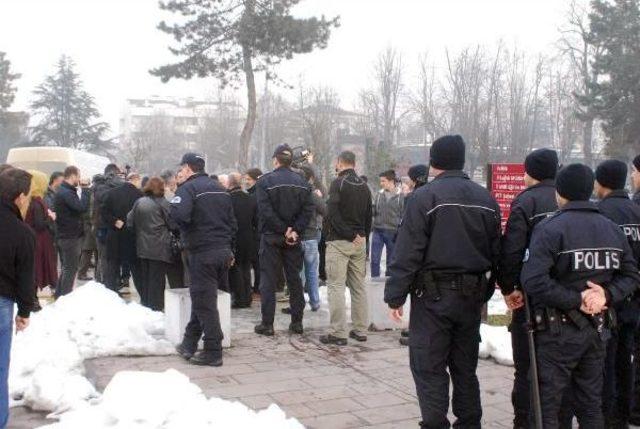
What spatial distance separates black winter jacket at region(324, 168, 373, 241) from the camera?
7.41 m

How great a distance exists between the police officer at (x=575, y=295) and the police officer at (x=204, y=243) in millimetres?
3361

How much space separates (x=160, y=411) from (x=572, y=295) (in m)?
2.75

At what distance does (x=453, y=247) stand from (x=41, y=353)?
14.0 feet

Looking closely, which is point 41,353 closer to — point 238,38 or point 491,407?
point 491,407

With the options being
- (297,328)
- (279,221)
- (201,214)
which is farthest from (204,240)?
(297,328)

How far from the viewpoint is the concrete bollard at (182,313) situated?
714cm

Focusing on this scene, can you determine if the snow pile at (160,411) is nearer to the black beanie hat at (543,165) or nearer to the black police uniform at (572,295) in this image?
the black police uniform at (572,295)

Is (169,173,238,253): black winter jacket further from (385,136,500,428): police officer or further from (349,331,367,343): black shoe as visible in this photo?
(385,136,500,428): police officer

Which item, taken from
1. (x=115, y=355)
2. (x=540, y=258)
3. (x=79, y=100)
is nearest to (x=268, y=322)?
(x=115, y=355)

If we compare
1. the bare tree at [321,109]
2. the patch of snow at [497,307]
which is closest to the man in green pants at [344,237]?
the patch of snow at [497,307]

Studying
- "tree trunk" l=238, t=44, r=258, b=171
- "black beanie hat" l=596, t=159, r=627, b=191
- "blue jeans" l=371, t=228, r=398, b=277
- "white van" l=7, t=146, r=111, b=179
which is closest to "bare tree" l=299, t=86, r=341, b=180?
"tree trunk" l=238, t=44, r=258, b=171

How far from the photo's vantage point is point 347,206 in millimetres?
7445

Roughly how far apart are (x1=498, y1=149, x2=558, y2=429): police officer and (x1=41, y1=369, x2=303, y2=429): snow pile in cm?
163

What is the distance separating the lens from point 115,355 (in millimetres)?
6844
